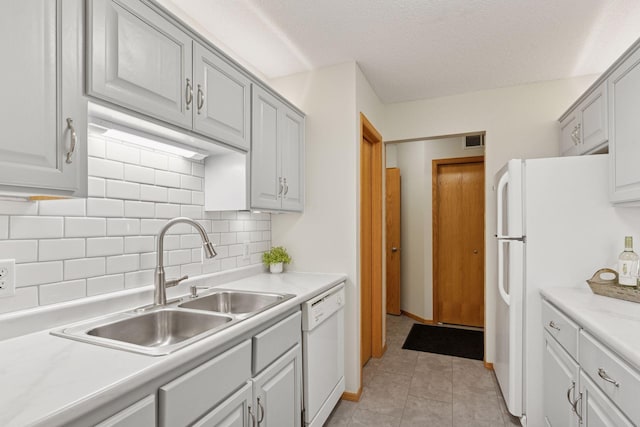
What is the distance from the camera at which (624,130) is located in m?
1.85

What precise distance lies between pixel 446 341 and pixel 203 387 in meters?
3.28

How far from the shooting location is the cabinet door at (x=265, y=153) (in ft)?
6.90

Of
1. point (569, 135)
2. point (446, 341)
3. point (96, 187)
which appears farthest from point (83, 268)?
point (446, 341)

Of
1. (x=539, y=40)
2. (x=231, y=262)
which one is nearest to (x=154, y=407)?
(x=231, y=262)

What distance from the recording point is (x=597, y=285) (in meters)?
1.87

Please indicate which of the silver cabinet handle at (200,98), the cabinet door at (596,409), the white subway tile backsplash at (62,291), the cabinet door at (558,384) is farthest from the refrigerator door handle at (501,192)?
the white subway tile backsplash at (62,291)

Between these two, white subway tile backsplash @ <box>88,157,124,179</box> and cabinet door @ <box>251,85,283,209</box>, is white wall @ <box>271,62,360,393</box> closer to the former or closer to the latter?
cabinet door @ <box>251,85,283,209</box>

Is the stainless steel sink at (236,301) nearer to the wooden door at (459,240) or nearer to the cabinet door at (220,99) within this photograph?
the cabinet door at (220,99)

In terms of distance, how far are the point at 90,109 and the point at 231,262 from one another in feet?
4.47

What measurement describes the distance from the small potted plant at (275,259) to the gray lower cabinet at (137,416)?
1.68 meters

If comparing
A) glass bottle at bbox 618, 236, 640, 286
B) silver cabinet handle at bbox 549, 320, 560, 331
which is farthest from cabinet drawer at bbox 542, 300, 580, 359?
glass bottle at bbox 618, 236, 640, 286

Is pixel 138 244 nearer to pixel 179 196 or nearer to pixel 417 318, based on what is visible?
pixel 179 196

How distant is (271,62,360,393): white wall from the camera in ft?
8.57

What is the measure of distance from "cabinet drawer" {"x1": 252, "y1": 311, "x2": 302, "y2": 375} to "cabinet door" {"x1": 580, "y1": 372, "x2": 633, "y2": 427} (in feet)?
4.37
